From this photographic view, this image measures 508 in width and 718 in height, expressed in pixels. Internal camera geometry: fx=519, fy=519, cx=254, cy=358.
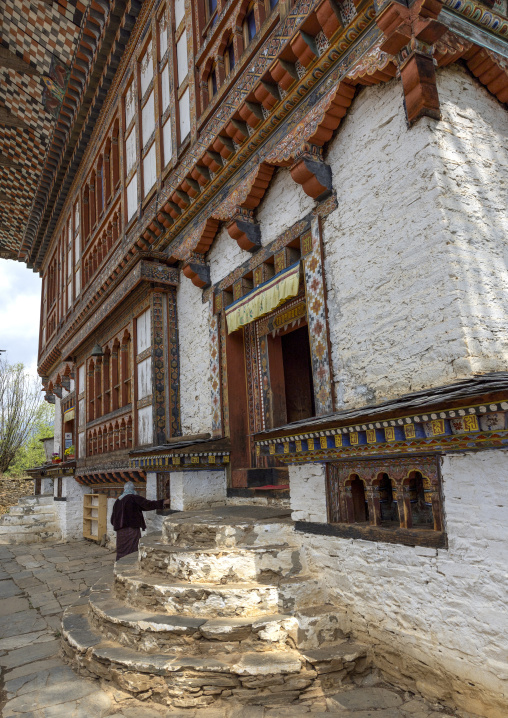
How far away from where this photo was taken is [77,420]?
525 inches

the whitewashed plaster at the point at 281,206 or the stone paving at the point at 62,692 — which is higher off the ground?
the whitewashed plaster at the point at 281,206

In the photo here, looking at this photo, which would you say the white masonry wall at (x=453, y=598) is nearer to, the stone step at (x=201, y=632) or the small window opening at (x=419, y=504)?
the small window opening at (x=419, y=504)

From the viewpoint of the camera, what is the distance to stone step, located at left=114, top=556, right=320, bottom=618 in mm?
3895

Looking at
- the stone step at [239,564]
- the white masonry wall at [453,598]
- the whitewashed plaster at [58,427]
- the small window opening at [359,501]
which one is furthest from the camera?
the whitewashed plaster at [58,427]

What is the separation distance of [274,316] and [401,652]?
410cm

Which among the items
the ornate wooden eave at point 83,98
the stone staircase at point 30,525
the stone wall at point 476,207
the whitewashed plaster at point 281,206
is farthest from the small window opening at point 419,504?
the stone staircase at point 30,525

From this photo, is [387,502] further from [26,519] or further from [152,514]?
[26,519]

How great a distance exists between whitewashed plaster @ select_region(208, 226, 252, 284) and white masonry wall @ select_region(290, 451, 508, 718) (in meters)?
4.04

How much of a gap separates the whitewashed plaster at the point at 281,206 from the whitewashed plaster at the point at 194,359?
1795 mm

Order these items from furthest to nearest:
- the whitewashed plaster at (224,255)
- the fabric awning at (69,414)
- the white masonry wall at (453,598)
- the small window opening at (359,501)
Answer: the fabric awning at (69,414) → the whitewashed plaster at (224,255) → the small window opening at (359,501) → the white masonry wall at (453,598)

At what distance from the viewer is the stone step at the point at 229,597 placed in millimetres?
3895

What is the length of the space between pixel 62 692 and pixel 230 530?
170 cm

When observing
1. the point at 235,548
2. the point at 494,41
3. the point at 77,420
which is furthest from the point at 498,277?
the point at 77,420

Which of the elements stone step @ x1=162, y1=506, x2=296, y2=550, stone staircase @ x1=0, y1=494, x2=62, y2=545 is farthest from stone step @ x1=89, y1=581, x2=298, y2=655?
stone staircase @ x1=0, y1=494, x2=62, y2=545
